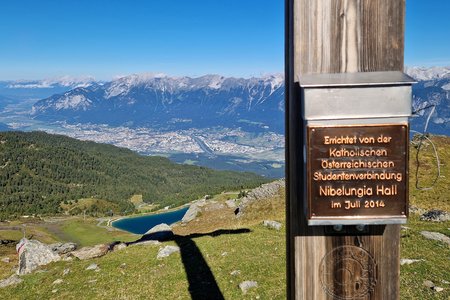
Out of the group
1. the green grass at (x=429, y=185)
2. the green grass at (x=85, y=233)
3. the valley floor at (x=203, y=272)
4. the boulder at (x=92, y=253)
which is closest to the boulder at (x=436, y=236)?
the valley floor at (x=203, y=272)

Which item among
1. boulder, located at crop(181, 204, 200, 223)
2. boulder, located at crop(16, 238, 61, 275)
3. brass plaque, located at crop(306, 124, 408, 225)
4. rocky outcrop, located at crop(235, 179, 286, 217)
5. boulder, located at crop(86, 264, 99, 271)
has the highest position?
brass plaque, located at crop(306, 124, 408, 225)

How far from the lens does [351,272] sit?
396 cm

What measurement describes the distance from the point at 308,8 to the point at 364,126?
1.34 metres

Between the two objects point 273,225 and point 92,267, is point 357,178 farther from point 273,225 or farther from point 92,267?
point 273,225

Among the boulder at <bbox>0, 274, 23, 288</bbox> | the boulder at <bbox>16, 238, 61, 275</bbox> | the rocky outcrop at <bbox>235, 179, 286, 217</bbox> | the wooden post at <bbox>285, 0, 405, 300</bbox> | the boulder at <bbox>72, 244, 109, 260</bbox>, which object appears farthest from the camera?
the rocky outcrop at <bbox>235, 179, 286, 217</bbox>

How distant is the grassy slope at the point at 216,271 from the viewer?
47.3 ft

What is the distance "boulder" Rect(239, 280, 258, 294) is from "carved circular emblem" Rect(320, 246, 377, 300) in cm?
1108

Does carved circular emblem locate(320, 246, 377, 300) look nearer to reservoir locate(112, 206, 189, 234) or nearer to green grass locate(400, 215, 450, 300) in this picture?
green grass locate(400, 215, 450, 300)

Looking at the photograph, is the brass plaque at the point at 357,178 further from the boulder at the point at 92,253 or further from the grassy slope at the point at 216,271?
the boulder at the point at 92,253

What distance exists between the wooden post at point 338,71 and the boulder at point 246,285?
1100cm

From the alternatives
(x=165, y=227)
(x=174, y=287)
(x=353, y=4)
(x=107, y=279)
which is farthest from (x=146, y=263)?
(x=353, y=4)

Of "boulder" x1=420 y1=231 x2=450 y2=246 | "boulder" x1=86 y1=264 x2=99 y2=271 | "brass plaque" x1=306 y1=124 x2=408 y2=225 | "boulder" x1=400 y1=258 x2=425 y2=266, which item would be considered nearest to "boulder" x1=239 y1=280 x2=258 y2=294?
"boulder" x1=400 y1=258 x2=425 y2=266

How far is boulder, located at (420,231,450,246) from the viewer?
18.7m

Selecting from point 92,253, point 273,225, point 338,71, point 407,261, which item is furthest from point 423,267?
point 92,253
